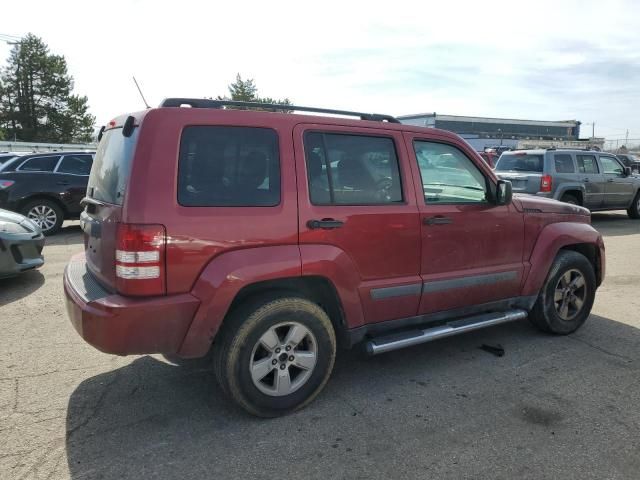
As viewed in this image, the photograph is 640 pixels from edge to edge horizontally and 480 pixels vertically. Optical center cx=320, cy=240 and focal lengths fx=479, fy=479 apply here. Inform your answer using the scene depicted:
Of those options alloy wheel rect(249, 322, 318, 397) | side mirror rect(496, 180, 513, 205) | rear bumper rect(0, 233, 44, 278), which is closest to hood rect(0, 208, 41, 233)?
rear bumper rect(0, 233, 44, 278)

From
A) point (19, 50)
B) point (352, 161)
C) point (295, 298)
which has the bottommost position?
point (295, 298)

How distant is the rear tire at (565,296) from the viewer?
4.36 m

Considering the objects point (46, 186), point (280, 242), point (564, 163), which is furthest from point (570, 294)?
point (46, 186)

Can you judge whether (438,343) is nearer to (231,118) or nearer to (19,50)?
(231,118)

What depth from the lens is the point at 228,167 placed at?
111 inches

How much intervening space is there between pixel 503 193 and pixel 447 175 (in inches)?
19.3

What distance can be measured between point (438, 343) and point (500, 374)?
730 millimetres

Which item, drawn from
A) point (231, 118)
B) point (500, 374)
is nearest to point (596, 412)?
point (500, 374)

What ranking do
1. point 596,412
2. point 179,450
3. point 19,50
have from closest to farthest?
point 179,450 < point 596,412 < point 19,50

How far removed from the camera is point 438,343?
4.34 metres

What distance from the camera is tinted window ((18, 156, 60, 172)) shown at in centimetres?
950

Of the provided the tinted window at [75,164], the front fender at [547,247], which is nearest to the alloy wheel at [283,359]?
the front fender at [547,247]

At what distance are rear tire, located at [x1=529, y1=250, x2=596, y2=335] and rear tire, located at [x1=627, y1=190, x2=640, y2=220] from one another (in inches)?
425

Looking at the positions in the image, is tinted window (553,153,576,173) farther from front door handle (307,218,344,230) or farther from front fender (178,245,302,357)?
front fender (178,245,302,357)
